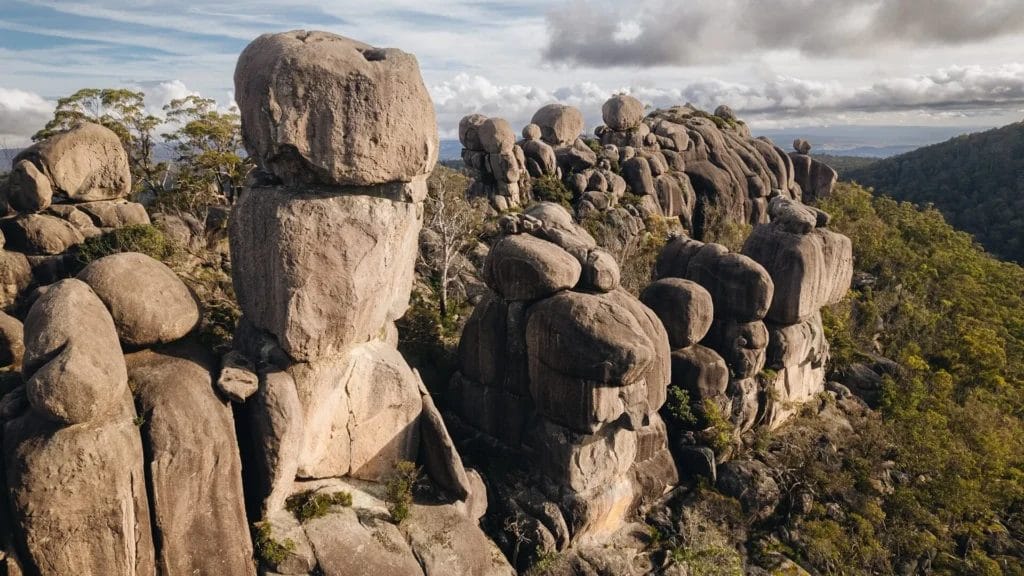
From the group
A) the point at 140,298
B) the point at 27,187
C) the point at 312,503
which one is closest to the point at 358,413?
the point at 312,503

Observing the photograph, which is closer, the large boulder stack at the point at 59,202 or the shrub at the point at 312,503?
the shrub at the point at 312,503

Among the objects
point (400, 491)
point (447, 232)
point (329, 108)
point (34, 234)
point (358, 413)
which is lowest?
point (400, 491)

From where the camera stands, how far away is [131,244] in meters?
20.5

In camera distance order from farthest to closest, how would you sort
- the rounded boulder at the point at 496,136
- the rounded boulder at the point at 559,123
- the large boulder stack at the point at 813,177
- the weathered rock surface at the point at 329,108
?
the large boulder stack at the point at 813,177 < the rounded boulder at the point at 559,123 < the rounded boulder at the point at 496,136 < the weathered rock surface at the point at 329,108

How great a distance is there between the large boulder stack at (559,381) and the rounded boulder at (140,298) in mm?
8779

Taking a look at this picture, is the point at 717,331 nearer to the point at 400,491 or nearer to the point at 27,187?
the point at 400,491

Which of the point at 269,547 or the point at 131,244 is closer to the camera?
the point at 269,547

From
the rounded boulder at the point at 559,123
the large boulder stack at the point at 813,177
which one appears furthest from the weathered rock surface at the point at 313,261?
the large boulder stack at the point at 813,177

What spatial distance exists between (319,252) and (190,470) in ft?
16.4

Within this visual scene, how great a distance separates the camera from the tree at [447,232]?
27828 millimetres

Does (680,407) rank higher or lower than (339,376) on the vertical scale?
lower

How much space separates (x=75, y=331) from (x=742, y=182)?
52.3m

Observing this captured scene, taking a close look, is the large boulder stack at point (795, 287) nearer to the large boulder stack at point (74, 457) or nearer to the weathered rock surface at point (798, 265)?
the weathered rock surface at point (798, 265)

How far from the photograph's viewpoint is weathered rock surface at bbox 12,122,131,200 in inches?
864
